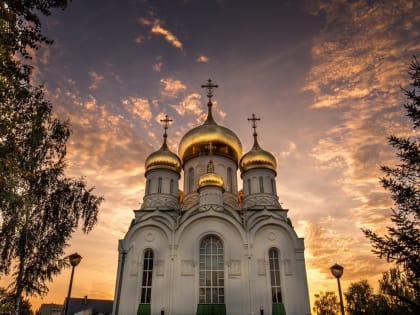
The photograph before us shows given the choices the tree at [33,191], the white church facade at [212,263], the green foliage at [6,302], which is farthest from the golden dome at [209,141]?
the green foliage at [6,302]

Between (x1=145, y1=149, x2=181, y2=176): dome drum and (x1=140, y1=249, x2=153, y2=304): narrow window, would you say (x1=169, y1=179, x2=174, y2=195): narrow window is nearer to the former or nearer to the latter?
(x1=145, y1=149, x2=181, y2=176): dome drum

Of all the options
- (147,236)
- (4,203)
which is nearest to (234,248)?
(147,236)

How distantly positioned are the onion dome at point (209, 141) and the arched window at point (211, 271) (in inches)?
310

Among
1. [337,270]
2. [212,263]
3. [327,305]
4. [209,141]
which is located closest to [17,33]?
[337,270]

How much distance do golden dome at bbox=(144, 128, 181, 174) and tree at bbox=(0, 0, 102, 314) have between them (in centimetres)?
1116

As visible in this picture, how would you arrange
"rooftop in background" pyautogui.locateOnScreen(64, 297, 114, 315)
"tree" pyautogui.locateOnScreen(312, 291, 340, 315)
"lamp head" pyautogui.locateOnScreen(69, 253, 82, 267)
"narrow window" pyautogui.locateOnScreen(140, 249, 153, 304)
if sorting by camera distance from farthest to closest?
"tree" pyautogui.locateOnScreen(312, 291, 340, 315) < "rooftop in background" pyautogui.locateOnScreen(64, 297, 114, 315) < "narrow window" pyautogui.locateOnScreen(140, 249, 153, 304) < "lamp head" pyautogui.locateOnScreen(69, 253, 82, 267)

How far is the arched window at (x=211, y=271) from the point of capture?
17.7 metres

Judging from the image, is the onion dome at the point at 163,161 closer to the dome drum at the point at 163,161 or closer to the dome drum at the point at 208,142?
the dome drum at the point at 163,161

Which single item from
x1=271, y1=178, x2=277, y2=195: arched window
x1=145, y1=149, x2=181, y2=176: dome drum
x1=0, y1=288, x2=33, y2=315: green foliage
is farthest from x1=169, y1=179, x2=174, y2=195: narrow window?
x1=0, y1=288, x2=33, y2=315: green foliage

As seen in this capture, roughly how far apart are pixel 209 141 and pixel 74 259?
15.3 metres

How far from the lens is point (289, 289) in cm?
1798

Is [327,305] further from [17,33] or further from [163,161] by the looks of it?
[17,33]

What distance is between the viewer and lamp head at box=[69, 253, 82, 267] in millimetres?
11094

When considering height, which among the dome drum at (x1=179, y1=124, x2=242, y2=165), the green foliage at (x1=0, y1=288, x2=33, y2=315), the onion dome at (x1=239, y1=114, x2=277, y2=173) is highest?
the dome drum at (x1=179, y1=124, x2=242, y2=165)
